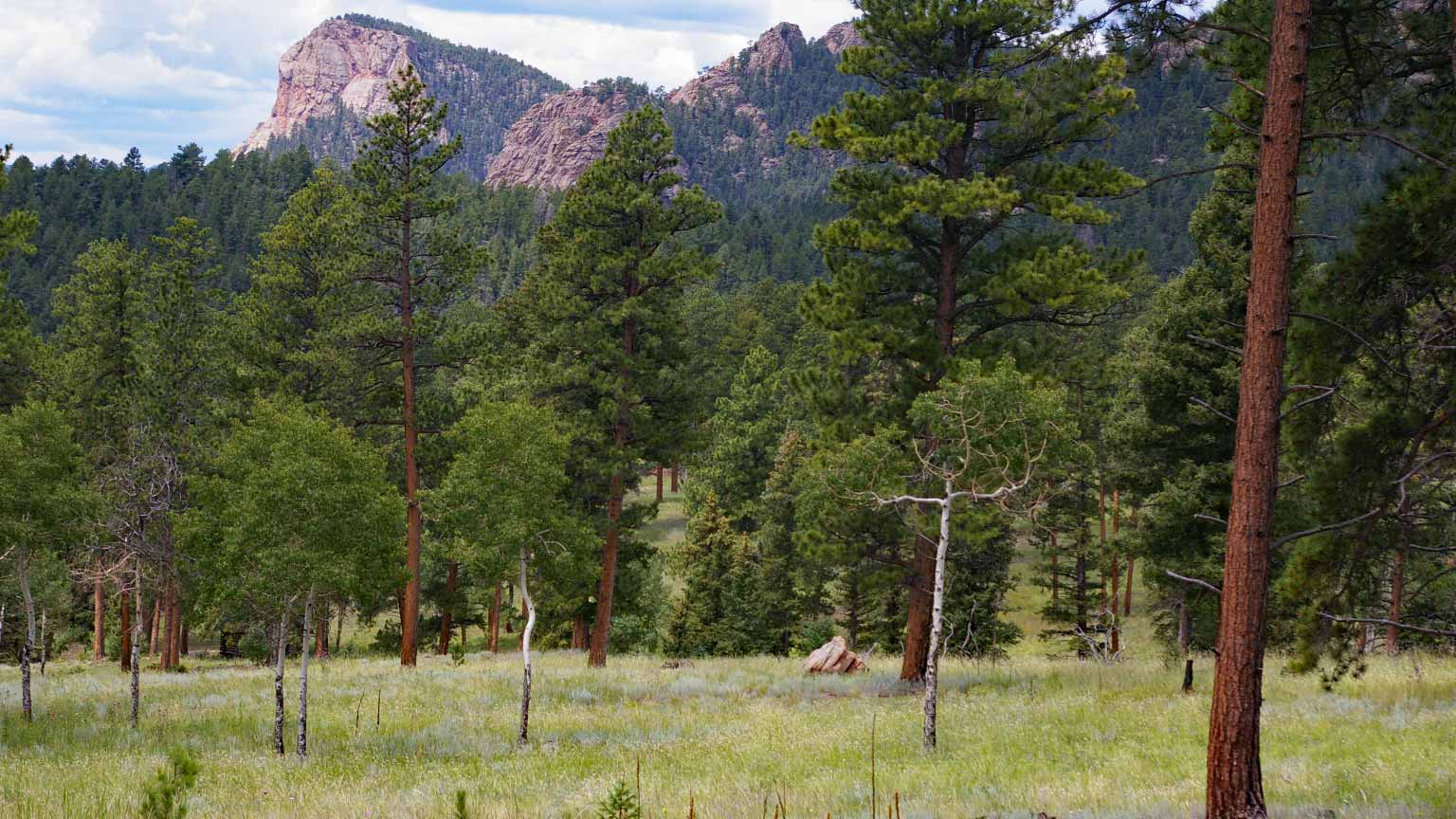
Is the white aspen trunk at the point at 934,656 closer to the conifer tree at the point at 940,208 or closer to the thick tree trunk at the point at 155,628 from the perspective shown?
the conifer tree at the point at 940,208

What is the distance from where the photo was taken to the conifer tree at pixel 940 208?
18422 mm

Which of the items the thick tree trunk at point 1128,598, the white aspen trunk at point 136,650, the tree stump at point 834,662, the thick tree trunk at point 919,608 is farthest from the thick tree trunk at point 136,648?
the thick tree trunk at point 1128,598

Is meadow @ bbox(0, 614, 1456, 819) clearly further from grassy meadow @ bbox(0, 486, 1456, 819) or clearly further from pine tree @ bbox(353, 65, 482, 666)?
pine tree @ bbox(353, 65, 482, 666)

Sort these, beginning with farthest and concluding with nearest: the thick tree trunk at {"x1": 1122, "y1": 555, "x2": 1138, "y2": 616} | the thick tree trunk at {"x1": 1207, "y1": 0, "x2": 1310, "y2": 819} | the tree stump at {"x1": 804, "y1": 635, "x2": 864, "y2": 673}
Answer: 1. the thick tree trunk at {"x1": 1122, "y1": 555, "x2": 1138, "y2": 616}
2. the tree stump at {"x1": 804, "y1": 635, "x2": 864, "y2": 673}
3. the thick tree trunk at {"x1": 1207, "y1": 0, "x2": 1310, "y2": 819}

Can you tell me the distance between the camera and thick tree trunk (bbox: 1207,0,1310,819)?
7484 mm

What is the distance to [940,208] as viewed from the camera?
1833 cm

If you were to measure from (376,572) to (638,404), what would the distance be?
10.9m

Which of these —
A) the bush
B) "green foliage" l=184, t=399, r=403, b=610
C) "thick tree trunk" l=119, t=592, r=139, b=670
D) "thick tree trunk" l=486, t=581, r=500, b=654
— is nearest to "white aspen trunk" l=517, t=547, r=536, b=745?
"green foliage" l=184, t=399, r=403, b=610

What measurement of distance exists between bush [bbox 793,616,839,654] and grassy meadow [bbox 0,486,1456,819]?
15.5 meters

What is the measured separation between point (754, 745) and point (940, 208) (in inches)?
402

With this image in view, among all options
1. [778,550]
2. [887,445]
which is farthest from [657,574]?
[887,445]

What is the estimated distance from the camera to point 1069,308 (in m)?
20.0

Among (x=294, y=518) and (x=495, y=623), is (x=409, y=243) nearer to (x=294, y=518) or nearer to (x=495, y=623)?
(x=294, y=518)

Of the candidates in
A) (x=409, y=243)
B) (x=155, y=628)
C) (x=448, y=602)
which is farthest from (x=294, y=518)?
(x=155, y=628)
